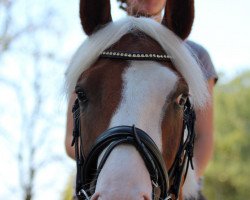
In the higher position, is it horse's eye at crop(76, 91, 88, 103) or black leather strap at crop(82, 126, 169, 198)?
horse's eye at crop(76, 91, 88, 103)

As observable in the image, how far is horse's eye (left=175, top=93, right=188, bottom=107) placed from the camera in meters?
2.76

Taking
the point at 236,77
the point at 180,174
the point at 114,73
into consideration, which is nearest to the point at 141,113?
the point at 114,73

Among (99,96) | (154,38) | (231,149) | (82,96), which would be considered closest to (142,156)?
(99,96)

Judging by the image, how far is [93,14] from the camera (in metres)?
3.17

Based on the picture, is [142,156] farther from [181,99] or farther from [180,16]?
[180,16]

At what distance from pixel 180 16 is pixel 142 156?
47.4 inches

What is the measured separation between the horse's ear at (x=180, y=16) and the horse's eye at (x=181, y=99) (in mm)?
519

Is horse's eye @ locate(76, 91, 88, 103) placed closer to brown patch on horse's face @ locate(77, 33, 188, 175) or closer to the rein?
brown patch on horse's face @ locate(77, 33, 188, 175)

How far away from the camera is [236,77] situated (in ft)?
120

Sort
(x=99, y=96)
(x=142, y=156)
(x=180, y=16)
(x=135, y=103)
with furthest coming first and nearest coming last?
(x=180, y=16)
(x=99, y=96)
(x=135, y=103)
(x=142, y=156)

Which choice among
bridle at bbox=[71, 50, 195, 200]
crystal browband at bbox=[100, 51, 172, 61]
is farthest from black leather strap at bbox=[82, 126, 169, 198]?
crystal browband at bbox=[100, 51, 172, 61]

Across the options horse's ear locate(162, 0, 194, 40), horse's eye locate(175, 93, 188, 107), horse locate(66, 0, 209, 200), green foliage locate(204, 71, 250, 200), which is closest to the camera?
horse locate(66, 0, 209, 200)

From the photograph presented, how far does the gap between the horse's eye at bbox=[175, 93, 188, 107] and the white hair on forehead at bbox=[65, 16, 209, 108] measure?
0.14 m

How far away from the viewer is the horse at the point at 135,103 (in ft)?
7.66
